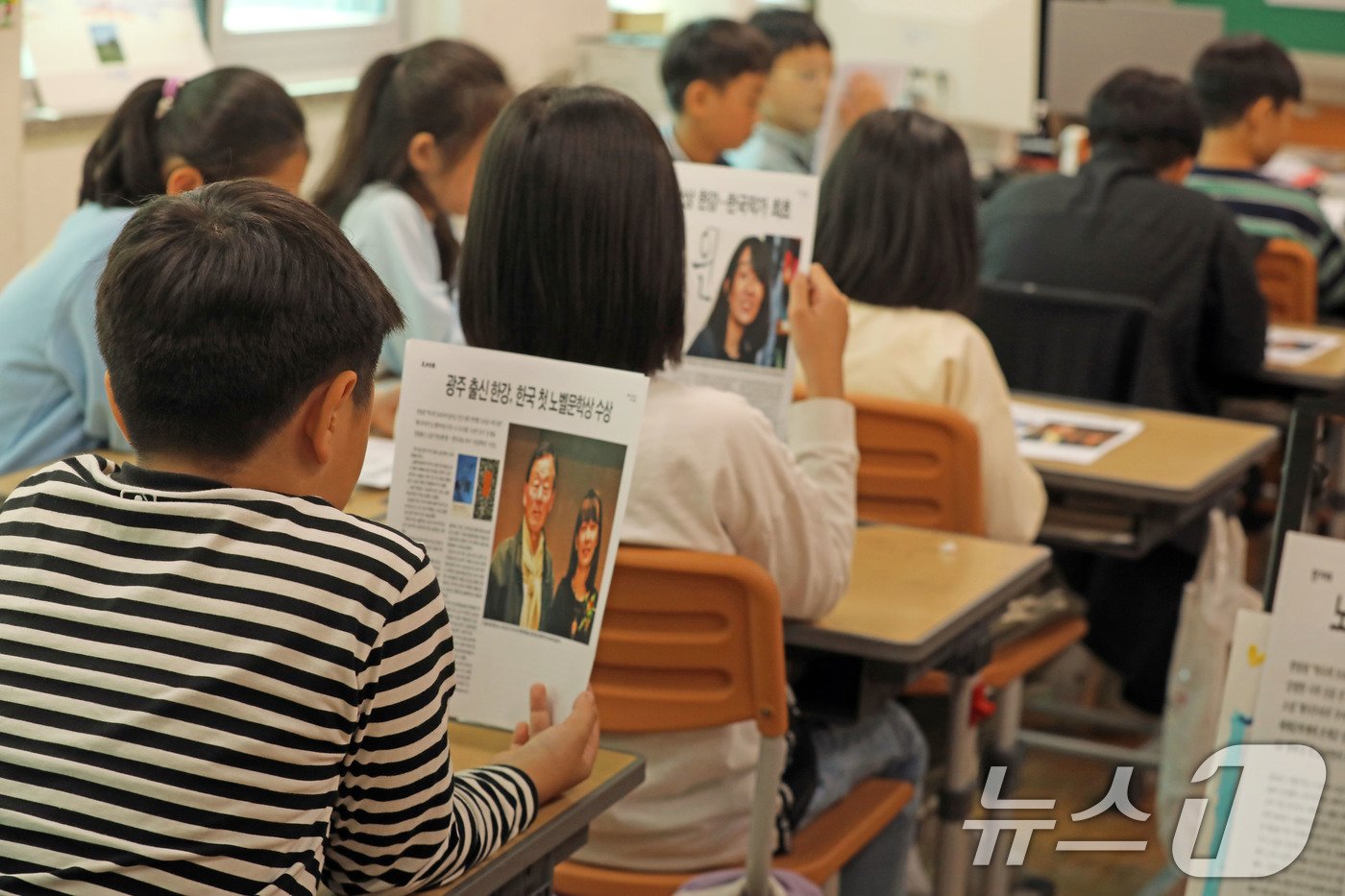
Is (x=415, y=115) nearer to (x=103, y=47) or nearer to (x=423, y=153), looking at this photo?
(x=423, y=153)

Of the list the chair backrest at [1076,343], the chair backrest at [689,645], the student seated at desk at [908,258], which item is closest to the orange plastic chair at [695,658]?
the chair backrest at [689,645]

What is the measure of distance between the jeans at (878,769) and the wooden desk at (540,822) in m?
0.56

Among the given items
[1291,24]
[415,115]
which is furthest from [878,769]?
[1291,24]

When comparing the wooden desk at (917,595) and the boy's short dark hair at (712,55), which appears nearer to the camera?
the wooden desk at (917,595)

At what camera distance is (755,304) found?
6.70 feet

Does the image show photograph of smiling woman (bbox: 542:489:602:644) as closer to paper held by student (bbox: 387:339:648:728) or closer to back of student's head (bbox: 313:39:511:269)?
paper held by student (bbox: 387:339:648:728)

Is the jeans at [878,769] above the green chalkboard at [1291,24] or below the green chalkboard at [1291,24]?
below

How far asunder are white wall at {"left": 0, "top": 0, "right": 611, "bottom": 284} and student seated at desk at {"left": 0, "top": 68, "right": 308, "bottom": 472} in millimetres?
459

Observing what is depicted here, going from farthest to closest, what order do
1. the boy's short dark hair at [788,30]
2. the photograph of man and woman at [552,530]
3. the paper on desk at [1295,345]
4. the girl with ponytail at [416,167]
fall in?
the boy's short dark hair at [788,30]
the paper on desk at [1295,345]
the girl with ponytail at [416,167]
the photograph of man and woman at [552,530]

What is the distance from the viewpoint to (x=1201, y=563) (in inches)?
104

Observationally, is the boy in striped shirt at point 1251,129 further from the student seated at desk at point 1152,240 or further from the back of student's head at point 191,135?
the back of student's head at point 191,135

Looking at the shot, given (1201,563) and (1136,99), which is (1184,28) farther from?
(1201,563)

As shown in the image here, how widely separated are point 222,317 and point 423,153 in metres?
1.93

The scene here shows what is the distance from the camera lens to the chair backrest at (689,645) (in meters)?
1.55
